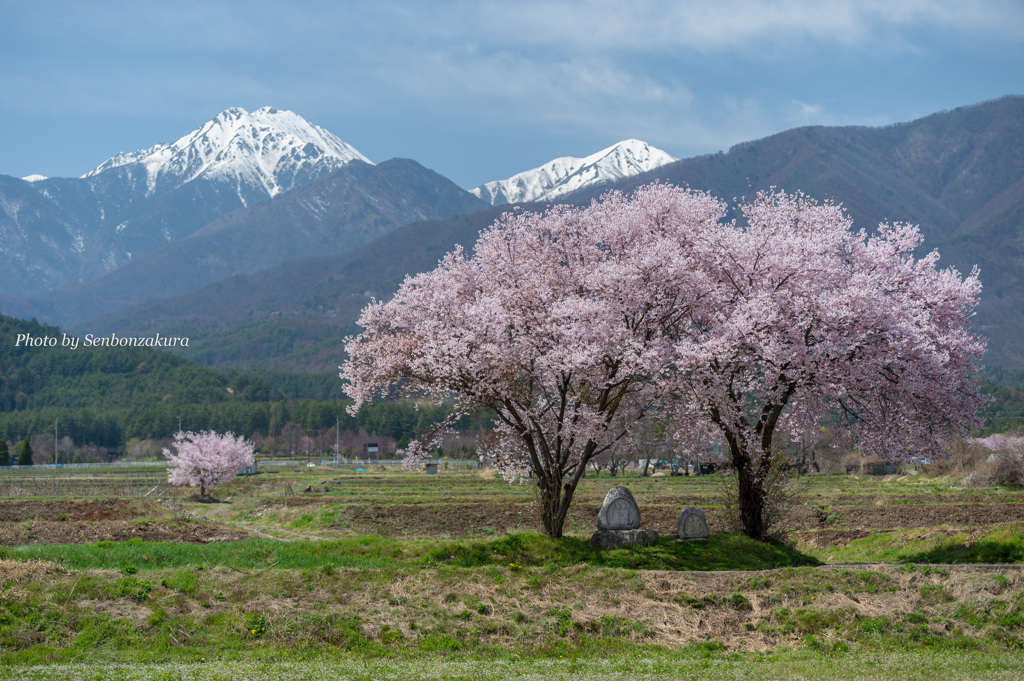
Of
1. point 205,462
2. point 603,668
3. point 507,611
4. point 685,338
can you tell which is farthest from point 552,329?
point 205,462

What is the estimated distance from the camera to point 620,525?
90.8 ft

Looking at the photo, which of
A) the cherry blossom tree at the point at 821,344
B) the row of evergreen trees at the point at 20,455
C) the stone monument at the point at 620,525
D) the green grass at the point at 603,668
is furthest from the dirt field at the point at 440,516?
the row of evergreen trees at the point at 20,455

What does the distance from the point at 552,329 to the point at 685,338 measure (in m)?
4.43

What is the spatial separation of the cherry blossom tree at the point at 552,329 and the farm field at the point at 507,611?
3.79 metres

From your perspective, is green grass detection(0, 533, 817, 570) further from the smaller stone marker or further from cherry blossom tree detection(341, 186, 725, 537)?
cherry blossom tree detection(341, 186, 725, 537)

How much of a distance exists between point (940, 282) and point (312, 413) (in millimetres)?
169772

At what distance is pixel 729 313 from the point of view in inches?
1049

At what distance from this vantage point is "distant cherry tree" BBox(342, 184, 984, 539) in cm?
2489

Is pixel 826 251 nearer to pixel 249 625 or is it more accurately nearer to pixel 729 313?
pixel 729 313

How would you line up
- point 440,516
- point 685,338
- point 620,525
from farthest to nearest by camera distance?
1. point 440,516
2. point 620,525
3. point 685,338

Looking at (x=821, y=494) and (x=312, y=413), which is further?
(x=312, y=413)

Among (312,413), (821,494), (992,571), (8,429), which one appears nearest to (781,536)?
(992,571)

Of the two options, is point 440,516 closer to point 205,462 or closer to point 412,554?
point 412,554

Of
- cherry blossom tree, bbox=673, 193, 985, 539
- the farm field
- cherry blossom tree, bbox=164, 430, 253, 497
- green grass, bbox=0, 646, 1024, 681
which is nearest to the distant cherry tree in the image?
cherry blossom tree, bbox=673, 193, 985, 539
